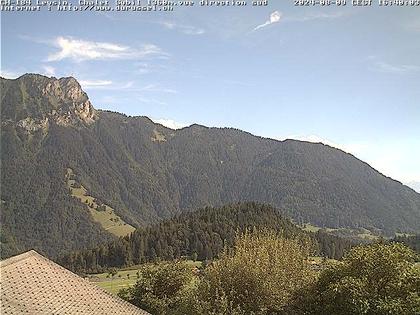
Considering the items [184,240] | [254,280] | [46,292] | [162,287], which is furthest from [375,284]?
[184,240]

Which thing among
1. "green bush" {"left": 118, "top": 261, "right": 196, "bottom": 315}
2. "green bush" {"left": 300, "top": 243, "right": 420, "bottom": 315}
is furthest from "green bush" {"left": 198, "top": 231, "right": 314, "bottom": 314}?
"green bush" {"left": 118, "top": 261, "right": 196, "bottom": 315}

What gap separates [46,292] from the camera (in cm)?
1653

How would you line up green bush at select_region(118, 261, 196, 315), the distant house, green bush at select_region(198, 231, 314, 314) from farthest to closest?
1. green bush at select_region(118, 261, 196, 315)
2. green bush at select_region(198, 231, 314, 314)
3. the distant house

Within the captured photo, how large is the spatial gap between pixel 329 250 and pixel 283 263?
147 meters

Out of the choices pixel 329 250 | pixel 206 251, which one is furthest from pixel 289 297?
pixel 329 250

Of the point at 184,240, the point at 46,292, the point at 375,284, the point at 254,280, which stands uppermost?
the point at 46,292

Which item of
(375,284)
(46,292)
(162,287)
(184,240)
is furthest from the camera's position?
(184,240)

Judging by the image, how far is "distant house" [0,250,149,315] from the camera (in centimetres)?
1511

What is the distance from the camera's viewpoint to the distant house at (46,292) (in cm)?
1511

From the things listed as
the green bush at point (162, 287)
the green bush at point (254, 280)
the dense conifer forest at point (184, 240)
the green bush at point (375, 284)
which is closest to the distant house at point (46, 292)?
the green bush at point (254, 280)

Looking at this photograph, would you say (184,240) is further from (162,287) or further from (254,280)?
(254,280)

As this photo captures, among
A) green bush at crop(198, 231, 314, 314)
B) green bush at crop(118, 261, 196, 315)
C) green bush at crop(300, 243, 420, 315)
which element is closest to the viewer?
green bush at crop(300, 243, 420, 315)

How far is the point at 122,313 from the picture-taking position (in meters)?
18.7

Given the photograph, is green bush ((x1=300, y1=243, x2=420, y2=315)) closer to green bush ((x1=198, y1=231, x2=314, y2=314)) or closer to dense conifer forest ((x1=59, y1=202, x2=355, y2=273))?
green bush ((x1=198, y1=231, x2=314, y2=314))
